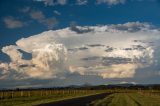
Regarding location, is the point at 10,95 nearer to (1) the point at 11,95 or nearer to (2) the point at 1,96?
(1) the point at 11,95

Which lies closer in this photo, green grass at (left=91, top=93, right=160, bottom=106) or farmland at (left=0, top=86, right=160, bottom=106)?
green grass at (left=91, top=93, right=160, bottom=106)

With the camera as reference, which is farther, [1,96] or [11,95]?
[11,95]

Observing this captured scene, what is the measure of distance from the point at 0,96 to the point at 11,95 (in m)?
6.06

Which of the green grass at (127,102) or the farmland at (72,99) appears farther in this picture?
the farmland at (72,99)

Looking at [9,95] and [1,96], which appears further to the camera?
[9,95]

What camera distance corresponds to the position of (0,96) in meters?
74.2

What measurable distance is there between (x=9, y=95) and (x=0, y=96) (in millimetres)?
6240

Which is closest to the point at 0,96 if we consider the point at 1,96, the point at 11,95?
the point at 1,96

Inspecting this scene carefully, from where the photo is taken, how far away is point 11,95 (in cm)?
8012

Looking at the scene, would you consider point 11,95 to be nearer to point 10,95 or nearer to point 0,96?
point 10,95

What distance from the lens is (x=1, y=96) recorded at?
242 ft

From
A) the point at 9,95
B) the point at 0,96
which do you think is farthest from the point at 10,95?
the point at 0,96

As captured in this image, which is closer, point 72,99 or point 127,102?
point 127,102

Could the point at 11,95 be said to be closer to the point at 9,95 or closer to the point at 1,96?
the point at 9,95
